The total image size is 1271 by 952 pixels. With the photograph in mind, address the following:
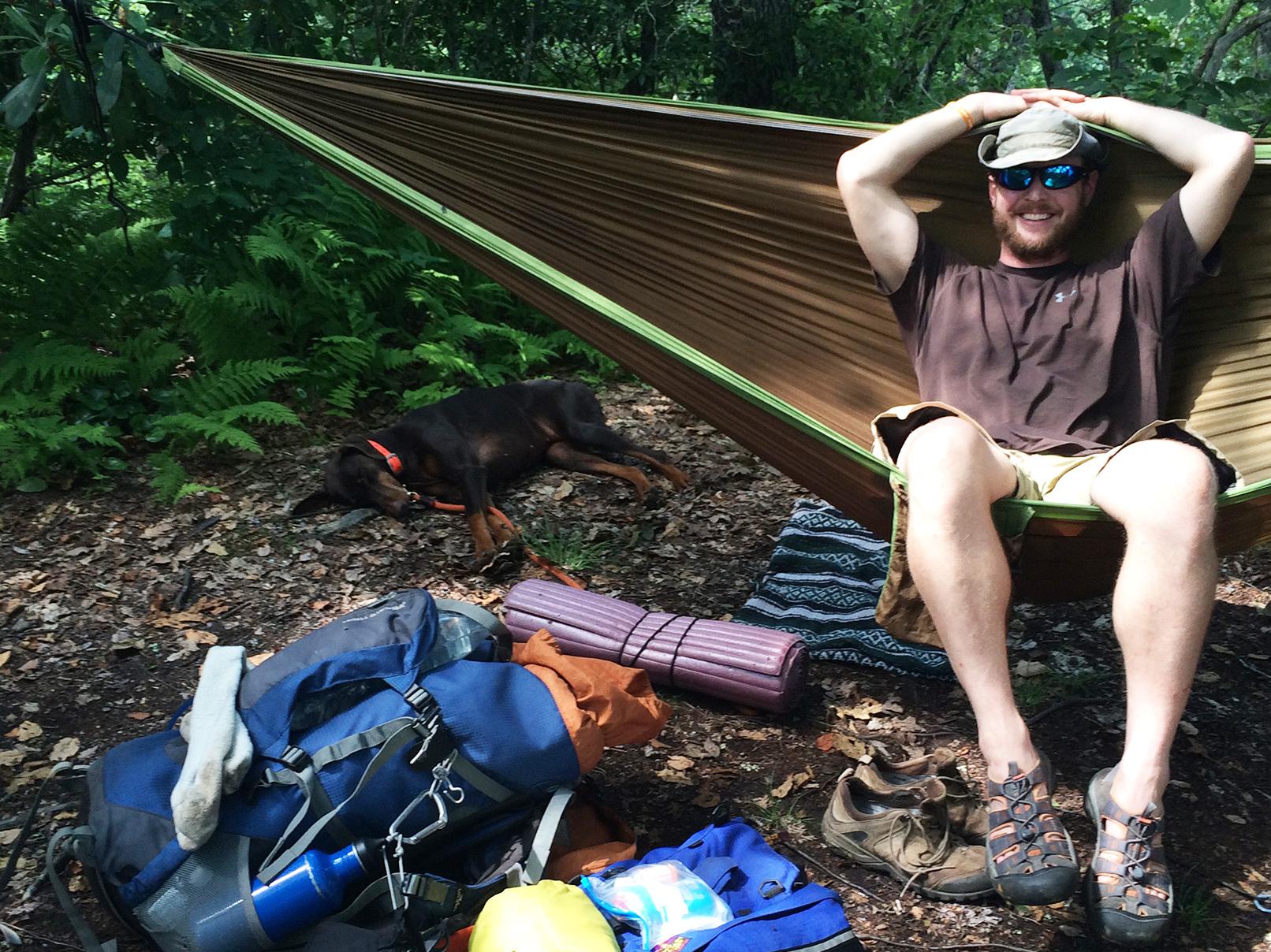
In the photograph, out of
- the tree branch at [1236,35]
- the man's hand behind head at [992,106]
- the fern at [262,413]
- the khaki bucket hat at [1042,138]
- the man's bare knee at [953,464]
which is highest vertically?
the tree branch at [1236,35]

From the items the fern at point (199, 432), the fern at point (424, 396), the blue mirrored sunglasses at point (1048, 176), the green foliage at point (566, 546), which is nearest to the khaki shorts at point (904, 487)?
the blue mirrored sunglasses at point (1048, 176)

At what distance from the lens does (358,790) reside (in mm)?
1634

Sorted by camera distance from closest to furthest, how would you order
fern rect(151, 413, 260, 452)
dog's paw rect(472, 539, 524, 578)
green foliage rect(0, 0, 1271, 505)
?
dog's paw rect(472, 539, 524, 578), green foliage rect(0, 0, 1271, 505), fern rect(151, 413, 260, 452)

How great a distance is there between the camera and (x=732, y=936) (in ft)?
4.91

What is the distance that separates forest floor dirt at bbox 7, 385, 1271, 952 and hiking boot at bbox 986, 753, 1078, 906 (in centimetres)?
16

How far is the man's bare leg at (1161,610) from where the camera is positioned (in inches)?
64.7

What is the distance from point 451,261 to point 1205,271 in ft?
10.5

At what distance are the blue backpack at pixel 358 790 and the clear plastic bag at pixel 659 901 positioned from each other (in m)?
0.13

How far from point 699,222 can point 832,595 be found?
1.00m

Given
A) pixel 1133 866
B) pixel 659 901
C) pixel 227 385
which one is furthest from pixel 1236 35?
pixel 659 901

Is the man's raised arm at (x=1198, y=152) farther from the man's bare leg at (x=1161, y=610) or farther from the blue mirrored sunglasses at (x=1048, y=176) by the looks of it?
the man's bare leg at (x=1161, y=610)

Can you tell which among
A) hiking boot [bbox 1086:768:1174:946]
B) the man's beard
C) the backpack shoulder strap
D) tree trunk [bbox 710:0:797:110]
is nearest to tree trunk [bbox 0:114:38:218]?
the backpack shoulder strap

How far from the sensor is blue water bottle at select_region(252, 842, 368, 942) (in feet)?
5.15

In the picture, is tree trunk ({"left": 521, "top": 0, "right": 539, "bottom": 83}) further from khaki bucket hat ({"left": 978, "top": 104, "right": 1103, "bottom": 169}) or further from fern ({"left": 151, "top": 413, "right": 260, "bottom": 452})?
khaki bucket hat ({"left": 978, "top": 104, "right": 1103, "bottom": 169})
